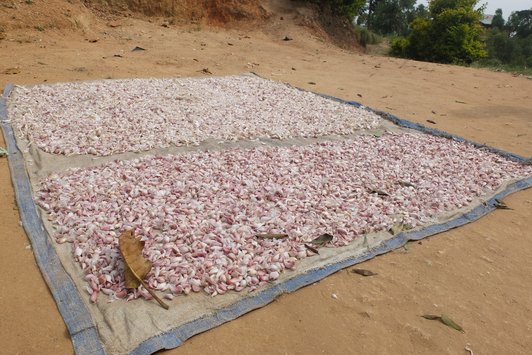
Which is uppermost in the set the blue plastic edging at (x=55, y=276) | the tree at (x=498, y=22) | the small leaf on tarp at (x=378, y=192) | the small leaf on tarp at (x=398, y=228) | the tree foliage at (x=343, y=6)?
the tree at (x=498, y=22)

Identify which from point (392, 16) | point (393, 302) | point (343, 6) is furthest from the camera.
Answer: point (392, 16)

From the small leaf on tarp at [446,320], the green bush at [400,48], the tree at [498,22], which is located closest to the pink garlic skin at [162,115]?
the small leaf on tarp at [446,320]

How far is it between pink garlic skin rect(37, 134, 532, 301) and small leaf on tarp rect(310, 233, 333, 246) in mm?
60

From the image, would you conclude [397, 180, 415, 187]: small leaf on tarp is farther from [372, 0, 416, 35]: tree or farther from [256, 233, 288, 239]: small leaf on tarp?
[372, 0, 416, 35]: tree

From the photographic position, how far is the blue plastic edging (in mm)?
1927

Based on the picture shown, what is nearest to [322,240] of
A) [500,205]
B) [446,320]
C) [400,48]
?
[446,320]

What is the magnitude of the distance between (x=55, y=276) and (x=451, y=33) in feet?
52.1

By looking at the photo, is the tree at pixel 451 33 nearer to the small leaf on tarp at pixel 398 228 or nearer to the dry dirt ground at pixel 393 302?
the dry dirt ground at pixel 393 302

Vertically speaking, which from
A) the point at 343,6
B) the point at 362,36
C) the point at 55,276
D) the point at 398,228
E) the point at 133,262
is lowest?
the point at 55,276

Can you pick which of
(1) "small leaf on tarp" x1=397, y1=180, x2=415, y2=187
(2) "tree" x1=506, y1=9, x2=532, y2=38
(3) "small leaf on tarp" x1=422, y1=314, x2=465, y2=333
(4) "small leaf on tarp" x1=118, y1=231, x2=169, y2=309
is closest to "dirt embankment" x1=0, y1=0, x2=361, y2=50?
(4) "small leaf on tarp" x1=118, y1=231, x2=169, y2=309

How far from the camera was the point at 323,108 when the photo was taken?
5926 mm

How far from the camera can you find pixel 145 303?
7.06 ft

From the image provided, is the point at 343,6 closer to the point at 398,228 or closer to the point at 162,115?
the point at 162,115

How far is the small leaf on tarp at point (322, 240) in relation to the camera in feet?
9.12
